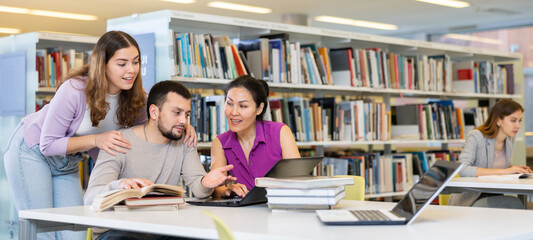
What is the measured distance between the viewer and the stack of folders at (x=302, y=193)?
190 centimetres

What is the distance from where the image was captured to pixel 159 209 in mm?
1993

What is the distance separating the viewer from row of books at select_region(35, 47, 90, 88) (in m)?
5.68

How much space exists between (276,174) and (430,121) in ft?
12.7

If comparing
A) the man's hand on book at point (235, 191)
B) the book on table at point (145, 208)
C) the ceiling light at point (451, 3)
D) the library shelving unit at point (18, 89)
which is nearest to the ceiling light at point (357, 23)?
the ceiling light at point (451, 3)

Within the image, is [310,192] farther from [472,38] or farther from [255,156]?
[472,38]

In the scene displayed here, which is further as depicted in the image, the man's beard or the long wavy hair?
the long wavy hair

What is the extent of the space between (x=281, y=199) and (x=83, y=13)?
27.2ft

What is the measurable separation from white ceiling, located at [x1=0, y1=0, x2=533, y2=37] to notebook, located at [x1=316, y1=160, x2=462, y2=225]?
23.3 ft

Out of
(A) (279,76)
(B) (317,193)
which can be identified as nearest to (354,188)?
(B) (317,193)

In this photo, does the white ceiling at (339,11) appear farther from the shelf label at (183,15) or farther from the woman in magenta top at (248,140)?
the woman in magenta top at (248,140)

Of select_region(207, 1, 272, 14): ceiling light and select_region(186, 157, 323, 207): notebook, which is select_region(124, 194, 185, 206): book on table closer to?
select_region(186, 157, 323, 207): notebook

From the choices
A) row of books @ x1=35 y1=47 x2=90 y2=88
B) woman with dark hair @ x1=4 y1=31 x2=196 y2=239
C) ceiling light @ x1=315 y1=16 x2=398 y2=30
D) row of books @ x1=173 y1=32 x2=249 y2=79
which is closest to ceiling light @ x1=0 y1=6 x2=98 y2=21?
ceiling light @ x1=315 y1=16 x2=398 y2=30

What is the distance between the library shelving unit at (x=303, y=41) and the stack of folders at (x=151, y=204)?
1751 millimetres

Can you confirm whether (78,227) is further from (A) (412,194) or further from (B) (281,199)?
(A) (412,194)
